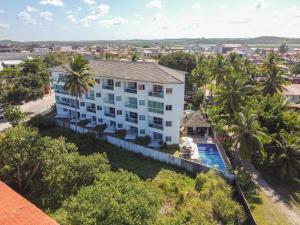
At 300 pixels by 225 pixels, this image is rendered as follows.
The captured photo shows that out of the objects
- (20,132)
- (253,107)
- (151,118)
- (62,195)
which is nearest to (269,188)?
(253,107)

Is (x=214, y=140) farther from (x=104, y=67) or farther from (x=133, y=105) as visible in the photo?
(x=104, y=67)

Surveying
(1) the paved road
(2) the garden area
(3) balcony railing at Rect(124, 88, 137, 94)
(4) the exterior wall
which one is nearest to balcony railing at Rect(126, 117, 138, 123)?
(4) the exterior wall

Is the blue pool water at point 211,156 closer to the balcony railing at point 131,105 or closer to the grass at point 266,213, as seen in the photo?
the grass at point 266,213

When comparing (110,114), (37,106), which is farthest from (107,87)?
(37,106)

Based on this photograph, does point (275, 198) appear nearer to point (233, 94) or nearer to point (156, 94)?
point (233, 94)

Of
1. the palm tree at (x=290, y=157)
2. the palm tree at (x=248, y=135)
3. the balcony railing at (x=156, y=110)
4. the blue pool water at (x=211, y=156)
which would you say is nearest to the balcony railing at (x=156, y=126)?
the balcony railing at (x=156, y=110)
